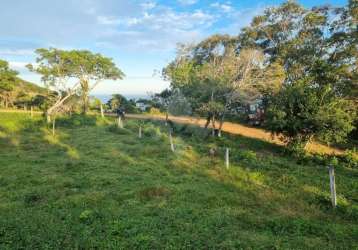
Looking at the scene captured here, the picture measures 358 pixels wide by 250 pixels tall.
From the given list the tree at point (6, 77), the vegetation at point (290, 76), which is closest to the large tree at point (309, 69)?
the vegetation at point (290, 76)

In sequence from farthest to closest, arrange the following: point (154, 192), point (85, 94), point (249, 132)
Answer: point (85, 94) → point (249, 132) → point (154, 192)

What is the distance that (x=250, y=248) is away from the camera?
6.06 m

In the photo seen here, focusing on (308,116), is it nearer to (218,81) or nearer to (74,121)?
(218,81)

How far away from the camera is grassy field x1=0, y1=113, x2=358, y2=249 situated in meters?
6.53

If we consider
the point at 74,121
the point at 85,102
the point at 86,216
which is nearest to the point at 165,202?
the point at 86,216

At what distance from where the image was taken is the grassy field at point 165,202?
653 centimetres

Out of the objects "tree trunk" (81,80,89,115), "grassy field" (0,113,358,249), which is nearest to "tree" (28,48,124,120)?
"tree trunk" (81,80,89,115)

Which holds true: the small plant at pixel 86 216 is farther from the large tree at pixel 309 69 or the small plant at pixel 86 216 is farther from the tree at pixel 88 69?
the tree at pixel 88 69

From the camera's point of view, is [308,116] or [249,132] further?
[249,132]

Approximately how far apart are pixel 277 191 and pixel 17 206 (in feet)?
27.0

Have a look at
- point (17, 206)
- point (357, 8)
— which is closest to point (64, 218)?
point (17, 206)

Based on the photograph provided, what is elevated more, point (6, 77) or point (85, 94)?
point (6, 77)

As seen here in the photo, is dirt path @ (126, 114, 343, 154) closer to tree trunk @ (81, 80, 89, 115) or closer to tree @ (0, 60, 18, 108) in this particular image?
tree trunk @ (81, 80, 89, 115)

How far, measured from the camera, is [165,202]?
28.7ft
